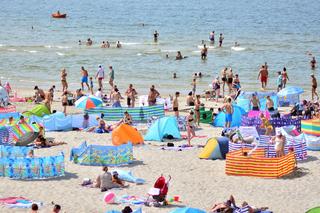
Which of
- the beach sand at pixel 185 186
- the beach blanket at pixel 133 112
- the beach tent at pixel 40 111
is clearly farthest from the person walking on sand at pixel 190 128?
the beach tent at pixel 40 111

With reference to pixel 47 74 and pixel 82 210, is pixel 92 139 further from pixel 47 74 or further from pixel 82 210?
pixel 47 74

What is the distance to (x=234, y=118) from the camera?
22484mm

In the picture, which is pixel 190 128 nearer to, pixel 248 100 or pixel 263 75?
pixel 248 100

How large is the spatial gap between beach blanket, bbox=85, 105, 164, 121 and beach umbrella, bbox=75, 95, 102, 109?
1208 millimetres

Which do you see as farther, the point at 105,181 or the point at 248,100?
the point at 248,100

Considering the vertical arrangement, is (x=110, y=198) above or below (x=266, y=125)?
below

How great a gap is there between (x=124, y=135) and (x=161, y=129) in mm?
1289

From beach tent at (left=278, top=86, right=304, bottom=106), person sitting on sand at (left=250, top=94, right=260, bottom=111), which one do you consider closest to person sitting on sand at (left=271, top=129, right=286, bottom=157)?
person sitting on sand at (left=250, top=94, right=260, bottom=111)

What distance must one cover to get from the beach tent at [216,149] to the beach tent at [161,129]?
7.16ft

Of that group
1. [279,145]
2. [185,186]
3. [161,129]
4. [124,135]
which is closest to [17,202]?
[185,186]

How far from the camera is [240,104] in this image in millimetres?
24922

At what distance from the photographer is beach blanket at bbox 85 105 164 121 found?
2366 centimetres

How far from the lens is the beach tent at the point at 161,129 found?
69.5 feet

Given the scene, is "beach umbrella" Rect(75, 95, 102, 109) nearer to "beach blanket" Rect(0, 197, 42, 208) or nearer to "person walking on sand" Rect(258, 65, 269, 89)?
"person walking on sand" Rect(258, 65, 269, 89)
